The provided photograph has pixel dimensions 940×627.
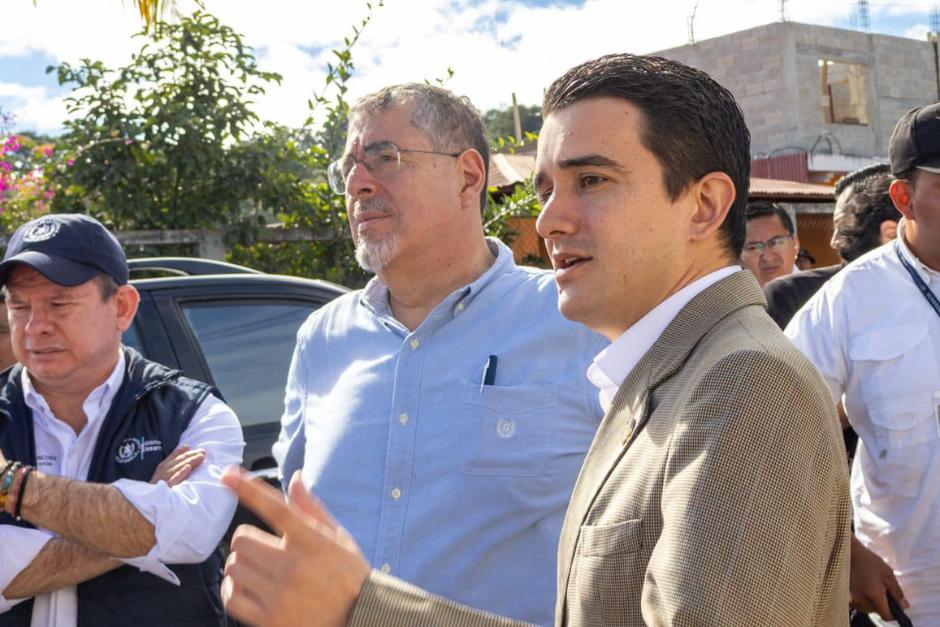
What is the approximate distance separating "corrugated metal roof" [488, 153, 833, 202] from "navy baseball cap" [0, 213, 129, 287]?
10497 millimetres

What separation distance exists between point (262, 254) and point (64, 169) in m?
1.56

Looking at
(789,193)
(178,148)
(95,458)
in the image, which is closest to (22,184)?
(178,148)

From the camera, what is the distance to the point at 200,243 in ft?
25.5

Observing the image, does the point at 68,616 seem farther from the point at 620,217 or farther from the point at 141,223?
the point at 141,223

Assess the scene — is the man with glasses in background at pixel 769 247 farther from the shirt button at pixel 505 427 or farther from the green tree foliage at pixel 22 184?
the green tree foliage at pixel 22 184

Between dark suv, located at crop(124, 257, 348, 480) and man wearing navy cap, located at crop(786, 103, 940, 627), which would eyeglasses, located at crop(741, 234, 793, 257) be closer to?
dark suv, located at crop(124, 257, 348, 480)

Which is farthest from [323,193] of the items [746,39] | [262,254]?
[746,39]

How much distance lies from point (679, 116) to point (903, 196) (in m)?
1.80


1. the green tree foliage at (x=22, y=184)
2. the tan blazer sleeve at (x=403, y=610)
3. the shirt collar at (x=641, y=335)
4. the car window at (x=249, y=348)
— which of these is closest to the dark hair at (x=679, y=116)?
the shirt collar at (x=641, y=335)

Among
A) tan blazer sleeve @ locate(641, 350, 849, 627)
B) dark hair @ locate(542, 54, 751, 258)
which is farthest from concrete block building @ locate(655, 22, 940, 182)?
tan blazer sleeve @ locate(641, 350, 849, 627)

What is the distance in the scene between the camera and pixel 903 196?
3205 mm

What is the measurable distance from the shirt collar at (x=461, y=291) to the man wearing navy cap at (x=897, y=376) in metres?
0.96

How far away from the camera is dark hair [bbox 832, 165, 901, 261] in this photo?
4625 mm

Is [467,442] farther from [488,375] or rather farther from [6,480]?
[6,480]
